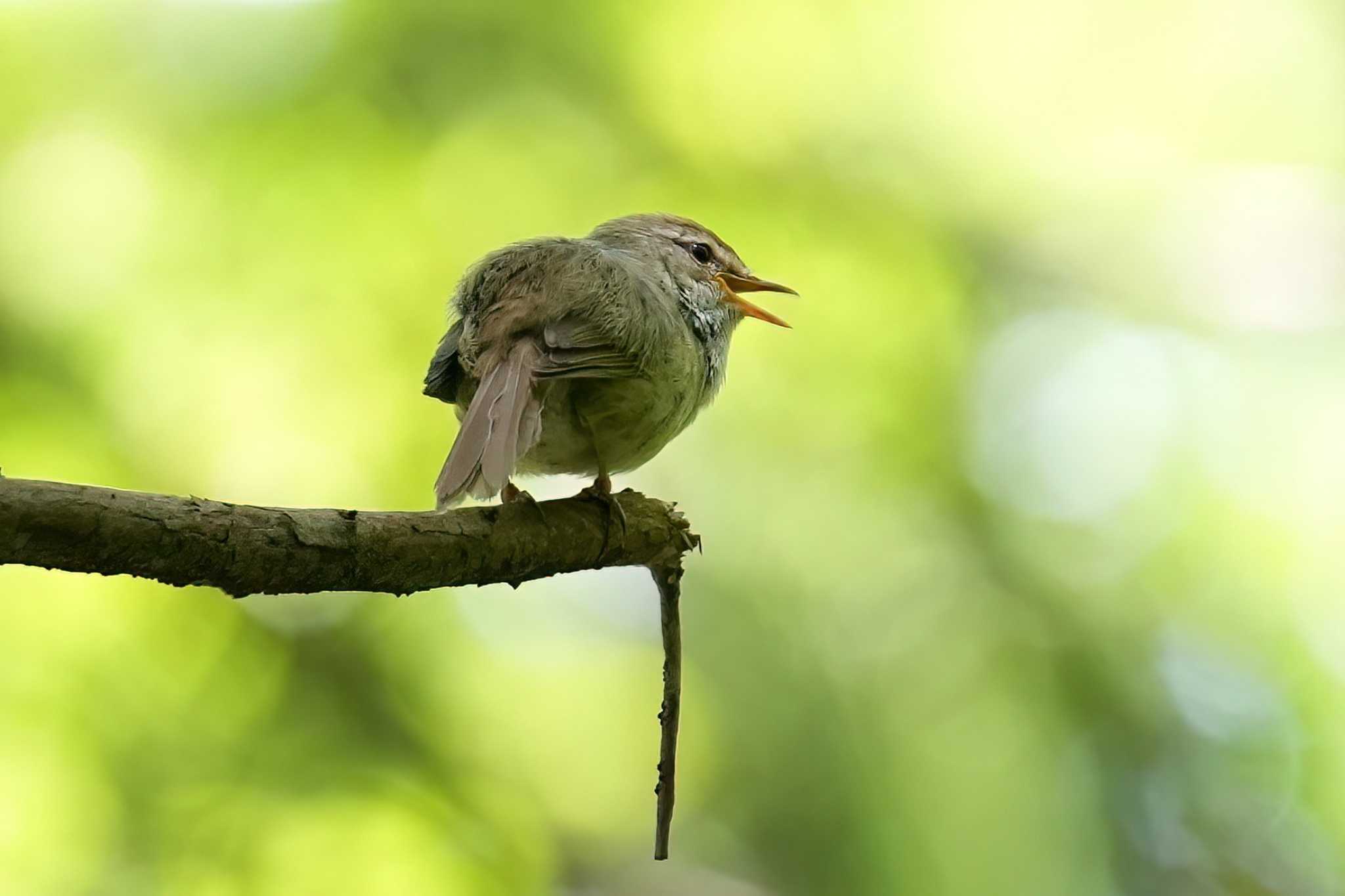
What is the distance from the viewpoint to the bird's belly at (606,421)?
10.3 feet

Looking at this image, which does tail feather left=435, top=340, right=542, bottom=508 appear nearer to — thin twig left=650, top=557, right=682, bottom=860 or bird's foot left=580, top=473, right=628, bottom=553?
bird's foot left=580, top=473, right=628, bottom=553

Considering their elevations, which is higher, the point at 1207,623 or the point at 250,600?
the point at 1207,623

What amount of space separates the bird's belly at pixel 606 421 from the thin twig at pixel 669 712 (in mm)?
411

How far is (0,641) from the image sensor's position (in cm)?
445

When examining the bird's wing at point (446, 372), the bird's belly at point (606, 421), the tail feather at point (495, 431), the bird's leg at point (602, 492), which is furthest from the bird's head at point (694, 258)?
the tail feather at point (495, 431)

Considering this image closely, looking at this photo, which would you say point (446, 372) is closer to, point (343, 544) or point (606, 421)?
point (606, 421)

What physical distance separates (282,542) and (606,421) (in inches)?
45.7

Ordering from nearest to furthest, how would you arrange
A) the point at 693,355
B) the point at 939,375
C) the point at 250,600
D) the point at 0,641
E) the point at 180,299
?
the point at 693,355 < the point at 0,641 < the point at 250,600 < the point at 180,299 < the point at 939,375

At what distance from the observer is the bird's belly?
3154 millimetres

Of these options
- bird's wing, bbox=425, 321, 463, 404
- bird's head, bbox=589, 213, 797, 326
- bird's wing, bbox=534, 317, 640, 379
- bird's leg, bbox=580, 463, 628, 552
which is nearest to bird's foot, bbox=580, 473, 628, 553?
bird's leg, bbox=580, 463, 628, 552

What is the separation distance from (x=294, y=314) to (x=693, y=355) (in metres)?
2.52

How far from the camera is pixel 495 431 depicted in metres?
2.76

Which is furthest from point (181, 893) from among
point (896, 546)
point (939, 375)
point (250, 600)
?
point (939, 375)

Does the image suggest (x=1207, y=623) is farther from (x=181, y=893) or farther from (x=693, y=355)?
(x=181, y=893)
